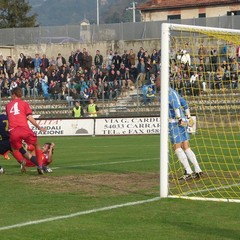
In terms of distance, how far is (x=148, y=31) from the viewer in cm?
5100

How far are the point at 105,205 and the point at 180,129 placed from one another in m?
3.57

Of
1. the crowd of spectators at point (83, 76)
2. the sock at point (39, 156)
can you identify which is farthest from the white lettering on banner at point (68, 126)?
the sock at point (39, 156)

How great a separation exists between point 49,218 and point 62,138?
23670 millimetres

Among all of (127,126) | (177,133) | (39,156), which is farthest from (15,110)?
(127,126)

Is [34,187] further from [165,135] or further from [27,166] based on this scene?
[27,166]

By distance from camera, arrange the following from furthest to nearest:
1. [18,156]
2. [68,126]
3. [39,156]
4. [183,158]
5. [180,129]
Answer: [68,126], [18,156], [39,156], [180,129], [183,158]

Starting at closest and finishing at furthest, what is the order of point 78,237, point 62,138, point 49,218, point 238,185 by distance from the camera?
point 78,237, point 49,218, point 238,185, point 62,138

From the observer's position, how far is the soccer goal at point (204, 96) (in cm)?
1251

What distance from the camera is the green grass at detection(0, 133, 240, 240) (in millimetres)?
9594

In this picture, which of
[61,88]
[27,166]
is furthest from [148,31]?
[27,166]

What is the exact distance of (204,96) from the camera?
23.0 metres

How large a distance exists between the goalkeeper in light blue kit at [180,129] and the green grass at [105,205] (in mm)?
380

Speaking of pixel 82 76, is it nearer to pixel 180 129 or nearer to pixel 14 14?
pixel 180 129

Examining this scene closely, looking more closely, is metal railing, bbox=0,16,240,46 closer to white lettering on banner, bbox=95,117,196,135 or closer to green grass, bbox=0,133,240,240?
white lettering on banner, bbox=95,117,196,135
